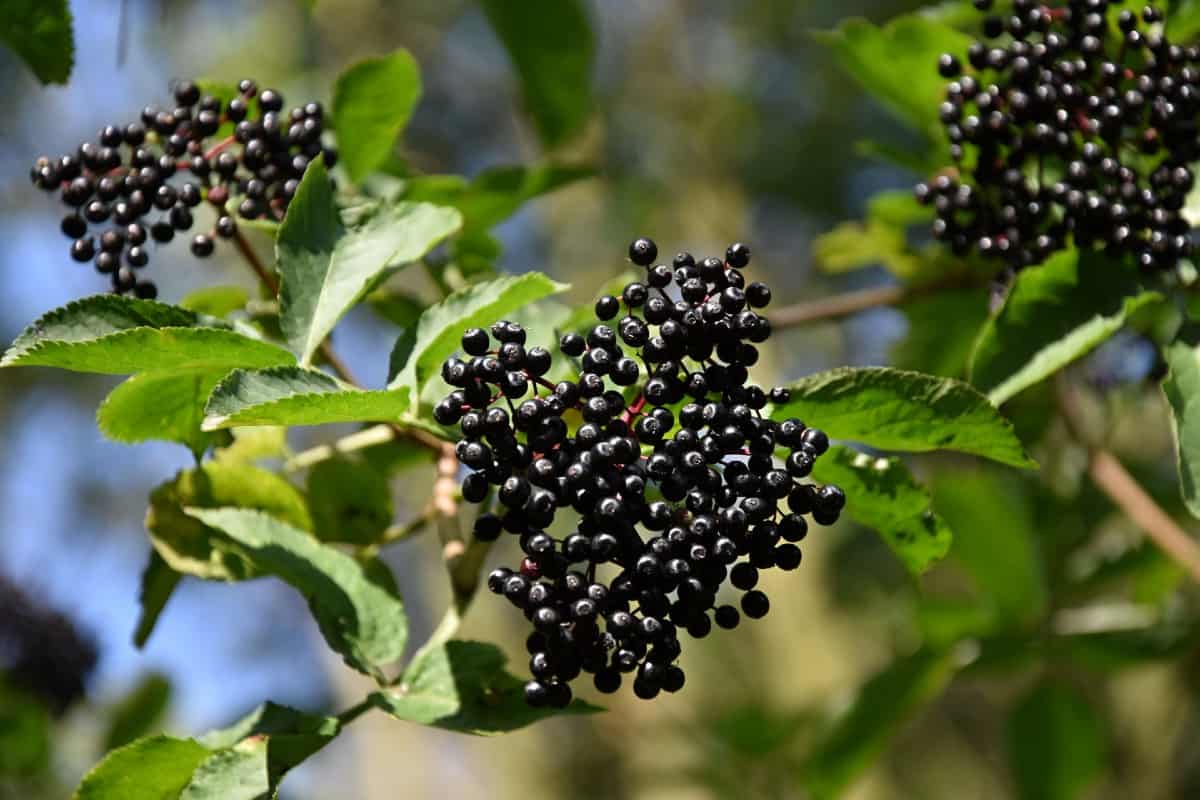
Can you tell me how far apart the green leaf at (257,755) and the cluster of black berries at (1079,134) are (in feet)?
3.19

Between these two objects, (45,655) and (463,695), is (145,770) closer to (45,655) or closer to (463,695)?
(463,695)

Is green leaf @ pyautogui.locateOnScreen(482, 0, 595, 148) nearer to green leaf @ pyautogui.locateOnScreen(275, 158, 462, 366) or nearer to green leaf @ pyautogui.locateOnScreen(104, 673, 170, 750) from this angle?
green leaf @ pyautogui.locateOnScreen(275, 158, 462, 366)

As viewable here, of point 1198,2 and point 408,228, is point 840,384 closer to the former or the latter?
point 408,228

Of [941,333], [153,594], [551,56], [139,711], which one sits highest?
[551,56]

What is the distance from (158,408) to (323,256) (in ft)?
0.83

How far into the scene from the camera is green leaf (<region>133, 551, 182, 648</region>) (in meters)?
1.54

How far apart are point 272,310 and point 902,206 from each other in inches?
37.3

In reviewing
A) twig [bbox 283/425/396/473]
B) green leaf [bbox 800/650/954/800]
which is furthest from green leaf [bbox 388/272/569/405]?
green leaf [bbox 800/650/954/800]

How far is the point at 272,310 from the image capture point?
5.31 feet

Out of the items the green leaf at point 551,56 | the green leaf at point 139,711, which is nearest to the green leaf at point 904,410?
the green leaf at point 551,56

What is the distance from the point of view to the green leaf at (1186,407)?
1.30 meters

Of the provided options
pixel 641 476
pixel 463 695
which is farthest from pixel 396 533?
pixel 641 476

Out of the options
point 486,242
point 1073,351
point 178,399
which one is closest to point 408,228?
point 178,399

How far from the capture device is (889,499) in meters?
1.32
